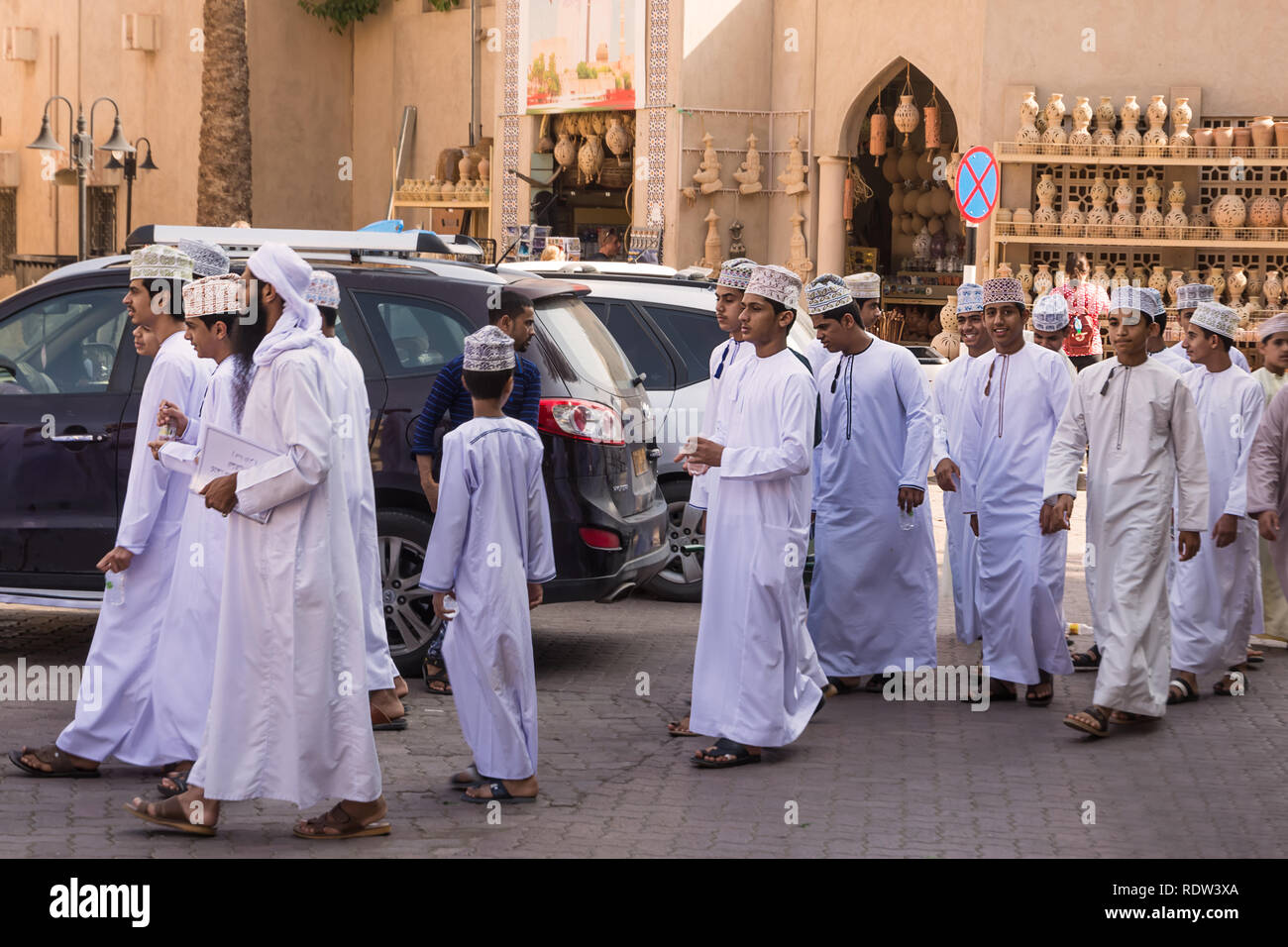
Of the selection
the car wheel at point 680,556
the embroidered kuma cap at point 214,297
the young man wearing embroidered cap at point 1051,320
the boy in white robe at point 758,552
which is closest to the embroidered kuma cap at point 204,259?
the embroidered kuma cap at point 214,297

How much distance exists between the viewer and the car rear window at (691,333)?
10.4m

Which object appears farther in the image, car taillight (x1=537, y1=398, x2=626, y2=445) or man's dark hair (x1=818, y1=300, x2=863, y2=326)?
man's dark hair (x1=818, y1=300, x2=863, y2=326)

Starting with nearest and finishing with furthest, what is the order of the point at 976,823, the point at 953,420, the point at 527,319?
the point at 976,823 → the point at 527,319 → the point at 953,420

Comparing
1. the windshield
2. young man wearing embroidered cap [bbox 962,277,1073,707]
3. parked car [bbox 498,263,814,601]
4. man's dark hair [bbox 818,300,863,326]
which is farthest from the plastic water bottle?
parked car [bbox 498,263,814,601]

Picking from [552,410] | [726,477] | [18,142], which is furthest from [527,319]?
[18,142]

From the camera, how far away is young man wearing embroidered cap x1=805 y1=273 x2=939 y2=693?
8.28 metres

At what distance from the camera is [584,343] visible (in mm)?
8531

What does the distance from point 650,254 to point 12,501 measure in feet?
35.7

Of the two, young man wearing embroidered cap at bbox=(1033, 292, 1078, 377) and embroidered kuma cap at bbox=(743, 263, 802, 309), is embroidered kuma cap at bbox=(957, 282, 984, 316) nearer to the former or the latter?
young man wearing embroidered cap at bbox=(1033, 292, 1078, 377)

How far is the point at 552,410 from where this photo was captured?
8070 millimetres

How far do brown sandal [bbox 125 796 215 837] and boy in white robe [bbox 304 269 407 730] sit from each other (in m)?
1.04

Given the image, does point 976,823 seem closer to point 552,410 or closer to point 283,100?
point 552,410

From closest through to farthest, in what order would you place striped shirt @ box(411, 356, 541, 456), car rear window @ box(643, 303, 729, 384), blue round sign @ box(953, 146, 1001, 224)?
striped shirt @ box(411, 356, 541, 456)
car rear window @ box(643, 303, 729, 384)
blue round sign @ box(953, 146, 1001, 224)

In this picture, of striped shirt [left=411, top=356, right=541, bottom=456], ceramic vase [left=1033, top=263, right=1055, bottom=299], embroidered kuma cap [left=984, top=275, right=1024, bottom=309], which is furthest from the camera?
ceramic vase [left=1033, top=263, right=1055, bottom=299]
